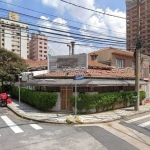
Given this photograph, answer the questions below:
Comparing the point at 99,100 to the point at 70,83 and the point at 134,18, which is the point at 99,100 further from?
the point at 134,18

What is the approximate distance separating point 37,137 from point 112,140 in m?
3.48

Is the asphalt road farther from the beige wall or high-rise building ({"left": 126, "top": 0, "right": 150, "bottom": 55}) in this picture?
the beige wall

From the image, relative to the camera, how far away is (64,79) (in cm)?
1748

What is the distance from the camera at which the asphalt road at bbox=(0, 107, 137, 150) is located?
882 cm

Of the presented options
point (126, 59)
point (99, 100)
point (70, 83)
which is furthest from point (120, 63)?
point (70, 83)

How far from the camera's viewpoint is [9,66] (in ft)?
91.6

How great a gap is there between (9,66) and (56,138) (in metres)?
19.9

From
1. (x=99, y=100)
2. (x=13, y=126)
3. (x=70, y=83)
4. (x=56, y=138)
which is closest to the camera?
(x=56, y=138)

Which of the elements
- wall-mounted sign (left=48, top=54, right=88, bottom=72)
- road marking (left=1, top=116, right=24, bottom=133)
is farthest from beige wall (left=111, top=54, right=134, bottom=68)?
road marking (left=1, top=116, right=24, bottom=133)

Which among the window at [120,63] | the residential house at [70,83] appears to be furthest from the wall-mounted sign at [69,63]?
the window at [120,63]

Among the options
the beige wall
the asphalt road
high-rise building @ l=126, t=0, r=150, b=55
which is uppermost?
high-rise building @ l=126, t=0, r=150, b=55

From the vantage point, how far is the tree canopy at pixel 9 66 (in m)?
27.6

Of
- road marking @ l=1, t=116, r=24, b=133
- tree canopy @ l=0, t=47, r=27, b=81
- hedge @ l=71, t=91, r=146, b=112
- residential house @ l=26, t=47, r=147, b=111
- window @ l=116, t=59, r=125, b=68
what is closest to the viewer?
road marking @ l=1, t=116, r=24, b=133

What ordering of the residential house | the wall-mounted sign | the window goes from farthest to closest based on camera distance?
the window, the wall-mounted sign, the residential house
